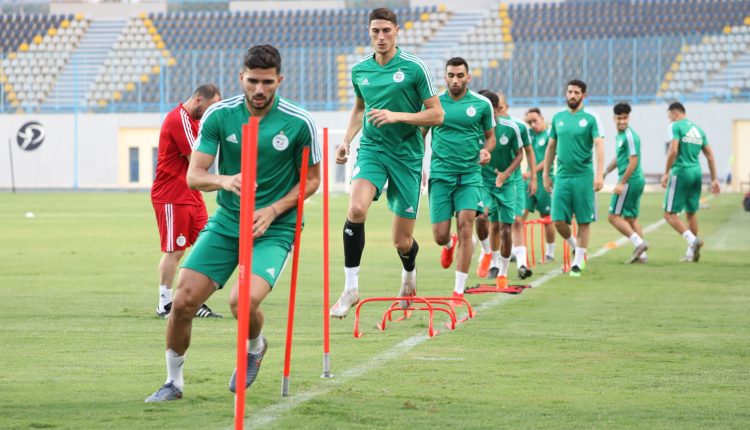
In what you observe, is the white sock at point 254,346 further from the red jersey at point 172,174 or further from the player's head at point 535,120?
the player's head at point 535,120

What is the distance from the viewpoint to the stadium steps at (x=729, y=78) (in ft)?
149

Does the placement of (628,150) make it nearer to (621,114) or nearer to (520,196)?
(621,114)

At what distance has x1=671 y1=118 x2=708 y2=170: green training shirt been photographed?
17.6m

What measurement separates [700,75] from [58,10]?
92.1 feet

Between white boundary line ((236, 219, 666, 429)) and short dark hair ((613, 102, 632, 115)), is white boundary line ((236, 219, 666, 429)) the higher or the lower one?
the lower one

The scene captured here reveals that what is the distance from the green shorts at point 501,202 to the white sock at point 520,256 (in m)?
0.60

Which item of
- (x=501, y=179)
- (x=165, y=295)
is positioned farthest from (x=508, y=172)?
(x=165, y=295)

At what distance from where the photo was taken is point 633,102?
45500 mm

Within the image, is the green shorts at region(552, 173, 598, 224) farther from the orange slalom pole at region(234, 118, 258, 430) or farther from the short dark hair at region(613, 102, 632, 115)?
the orange slalom pole at region(234, 118, 258, 430)

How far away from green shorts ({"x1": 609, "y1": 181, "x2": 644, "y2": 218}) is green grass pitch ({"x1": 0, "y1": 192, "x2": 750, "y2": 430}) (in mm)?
1334

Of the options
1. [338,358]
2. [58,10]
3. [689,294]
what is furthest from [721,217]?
[58,10]

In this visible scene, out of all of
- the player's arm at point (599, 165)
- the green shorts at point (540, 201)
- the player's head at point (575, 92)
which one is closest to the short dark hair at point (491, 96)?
the player's head at point (575, 92)

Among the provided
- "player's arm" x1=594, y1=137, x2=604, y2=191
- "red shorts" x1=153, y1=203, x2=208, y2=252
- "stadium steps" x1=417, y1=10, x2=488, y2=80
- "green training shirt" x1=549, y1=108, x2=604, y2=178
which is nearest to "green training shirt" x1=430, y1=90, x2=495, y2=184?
"red shorts" x1=153, y1=203, x2=208, y2=252

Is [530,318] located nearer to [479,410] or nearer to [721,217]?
[479,410]
